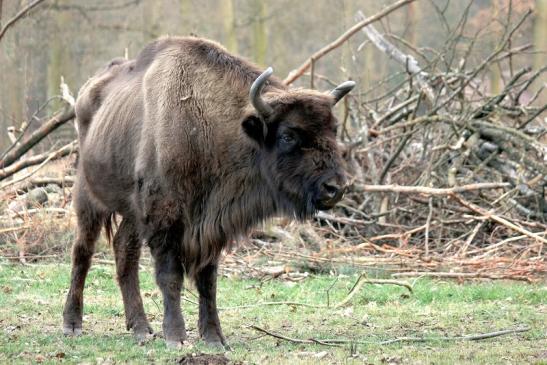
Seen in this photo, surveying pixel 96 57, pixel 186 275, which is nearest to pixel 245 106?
pixel 186 275

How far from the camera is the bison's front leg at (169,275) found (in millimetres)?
6637

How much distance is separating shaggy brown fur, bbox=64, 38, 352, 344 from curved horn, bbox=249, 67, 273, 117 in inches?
2.3

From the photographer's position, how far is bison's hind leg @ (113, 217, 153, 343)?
7445 mm

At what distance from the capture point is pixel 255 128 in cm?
671

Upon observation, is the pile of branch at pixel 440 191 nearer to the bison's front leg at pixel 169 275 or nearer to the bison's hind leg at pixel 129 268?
the bison's hind leg at pixel 129 268

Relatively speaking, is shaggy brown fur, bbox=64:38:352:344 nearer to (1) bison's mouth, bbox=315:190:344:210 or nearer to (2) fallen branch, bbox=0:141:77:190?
(1) bison's mouth, bbox=315:190:344:210

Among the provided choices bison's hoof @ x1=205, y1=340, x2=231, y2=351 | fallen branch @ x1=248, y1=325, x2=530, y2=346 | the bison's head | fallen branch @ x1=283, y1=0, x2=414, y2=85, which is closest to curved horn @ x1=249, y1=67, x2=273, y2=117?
the bison's head

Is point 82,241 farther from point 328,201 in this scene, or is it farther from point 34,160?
point 34,160

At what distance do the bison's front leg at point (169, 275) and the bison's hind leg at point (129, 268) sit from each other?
751 millimetres

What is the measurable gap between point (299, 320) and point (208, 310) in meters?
1.38

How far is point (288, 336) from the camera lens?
7.08 metres

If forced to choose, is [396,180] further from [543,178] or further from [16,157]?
[16,157]

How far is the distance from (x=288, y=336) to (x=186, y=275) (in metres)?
0.94

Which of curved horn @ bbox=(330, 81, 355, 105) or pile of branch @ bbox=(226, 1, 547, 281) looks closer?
curved horn @ bbox=(330, 81, 355, 105)
